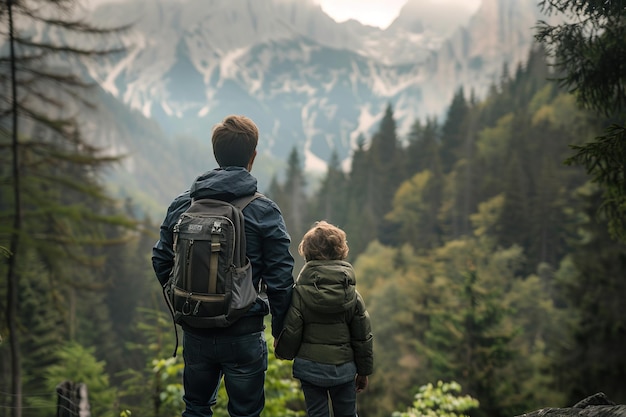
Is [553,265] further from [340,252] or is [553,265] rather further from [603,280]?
[340,252]

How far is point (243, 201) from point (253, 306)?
0.63 m

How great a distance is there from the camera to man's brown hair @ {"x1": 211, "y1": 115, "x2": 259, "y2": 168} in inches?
119

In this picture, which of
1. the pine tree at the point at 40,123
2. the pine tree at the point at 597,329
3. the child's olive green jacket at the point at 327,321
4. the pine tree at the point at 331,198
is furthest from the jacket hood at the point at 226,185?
the pine tree at the point at 331,198

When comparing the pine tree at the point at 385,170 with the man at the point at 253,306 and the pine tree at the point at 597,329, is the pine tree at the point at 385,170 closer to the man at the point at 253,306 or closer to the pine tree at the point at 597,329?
the pine tree at the point at 597,329

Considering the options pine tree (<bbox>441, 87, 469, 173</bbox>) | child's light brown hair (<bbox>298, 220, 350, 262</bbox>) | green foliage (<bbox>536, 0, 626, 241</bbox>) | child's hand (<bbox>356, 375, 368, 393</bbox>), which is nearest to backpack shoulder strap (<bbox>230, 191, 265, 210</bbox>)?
child's light brown hair (<bbox>298, 220, 350, 262</bbox>)

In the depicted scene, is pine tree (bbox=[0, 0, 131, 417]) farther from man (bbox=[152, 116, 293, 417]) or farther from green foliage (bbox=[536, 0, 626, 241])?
green foliage (bbox=[536, 0, 626, 241])

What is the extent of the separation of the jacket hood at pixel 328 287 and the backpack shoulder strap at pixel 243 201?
1.91 feet

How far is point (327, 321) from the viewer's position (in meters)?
3.14

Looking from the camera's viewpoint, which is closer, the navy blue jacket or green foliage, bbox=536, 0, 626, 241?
the navy blue jacket

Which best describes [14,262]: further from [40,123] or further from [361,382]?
[361,382]

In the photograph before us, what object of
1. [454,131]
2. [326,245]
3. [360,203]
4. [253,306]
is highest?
[454,131]

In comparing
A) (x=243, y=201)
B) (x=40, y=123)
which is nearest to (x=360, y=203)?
(x=40, y=123)

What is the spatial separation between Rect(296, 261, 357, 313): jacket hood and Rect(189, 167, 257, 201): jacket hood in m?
0.66

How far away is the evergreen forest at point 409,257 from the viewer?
415 inches
